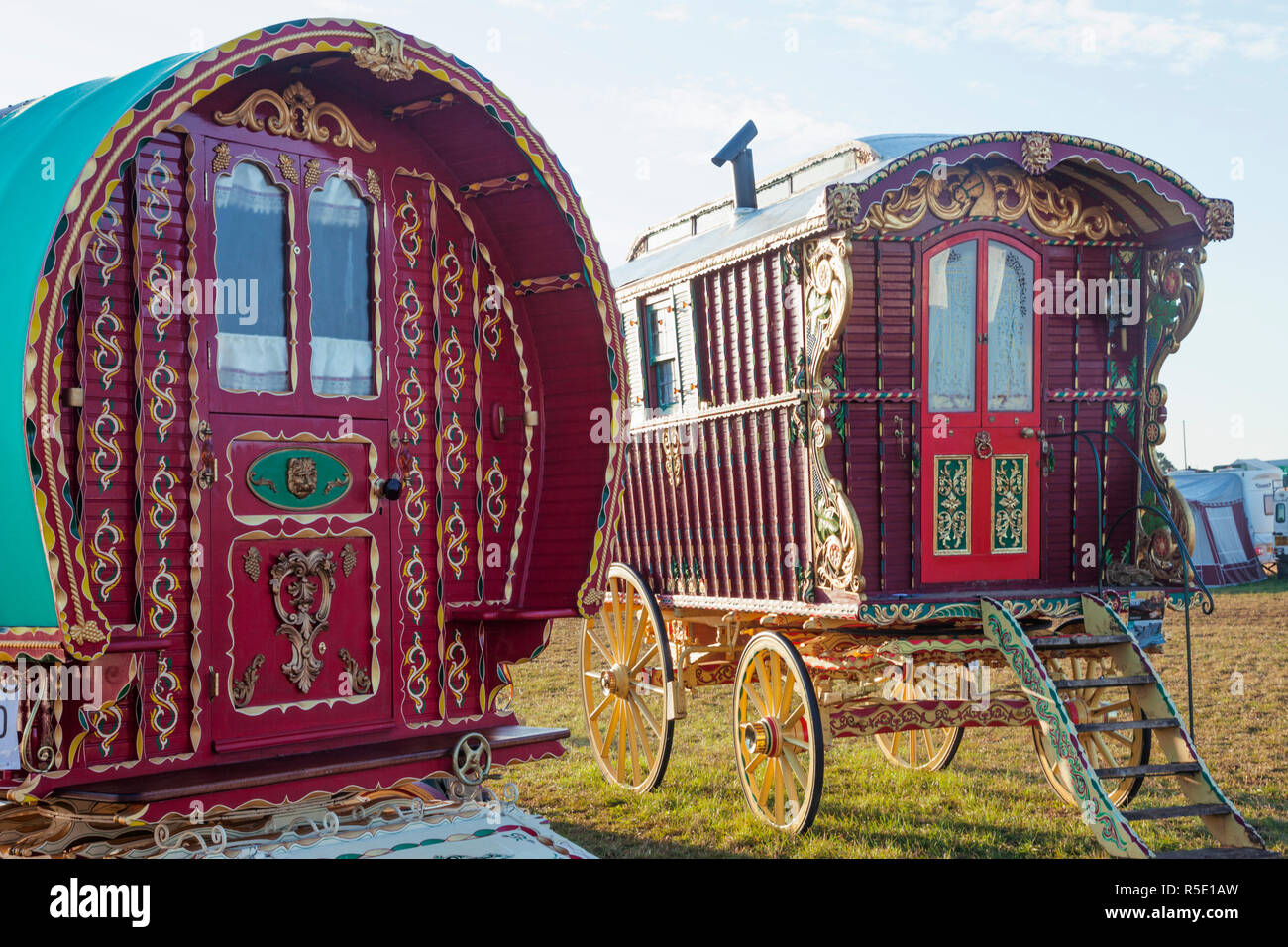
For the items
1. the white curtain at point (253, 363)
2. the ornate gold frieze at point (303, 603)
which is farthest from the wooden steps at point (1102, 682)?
the white curtain at point (253, 363)

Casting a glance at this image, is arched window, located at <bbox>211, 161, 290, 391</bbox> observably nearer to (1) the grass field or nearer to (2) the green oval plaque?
(2) the green oval plaque

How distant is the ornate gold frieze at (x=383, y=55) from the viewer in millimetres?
5422

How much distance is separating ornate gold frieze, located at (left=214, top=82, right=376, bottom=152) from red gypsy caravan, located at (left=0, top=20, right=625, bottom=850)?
18 millimetres

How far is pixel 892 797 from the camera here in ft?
30.0

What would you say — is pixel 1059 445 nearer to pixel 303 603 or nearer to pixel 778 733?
pixel 778 733

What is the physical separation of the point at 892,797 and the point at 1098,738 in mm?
1517

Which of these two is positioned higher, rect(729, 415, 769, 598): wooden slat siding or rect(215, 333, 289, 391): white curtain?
rect(215, 333, 289, 391): white curtain

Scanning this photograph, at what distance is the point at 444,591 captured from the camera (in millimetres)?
6277

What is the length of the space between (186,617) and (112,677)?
1.61 feet

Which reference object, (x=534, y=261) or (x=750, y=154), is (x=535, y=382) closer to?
(x=534, y=261)

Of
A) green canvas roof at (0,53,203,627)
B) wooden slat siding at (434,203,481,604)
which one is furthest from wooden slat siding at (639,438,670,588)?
→ green canvas roof at (0,53,203,627)

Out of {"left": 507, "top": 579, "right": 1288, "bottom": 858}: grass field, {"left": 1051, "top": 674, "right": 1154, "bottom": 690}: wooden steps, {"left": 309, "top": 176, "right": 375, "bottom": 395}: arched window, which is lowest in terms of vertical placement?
{"left": 507, "top": 579, "right": 1288, "bottom": 858}: grass field

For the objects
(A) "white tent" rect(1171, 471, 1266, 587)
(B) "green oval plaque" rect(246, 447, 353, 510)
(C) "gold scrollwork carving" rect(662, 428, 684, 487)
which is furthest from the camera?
(A) "white tent" rect(1171, 471, 1266, 587)

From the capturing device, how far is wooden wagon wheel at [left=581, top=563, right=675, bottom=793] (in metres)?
9.46
